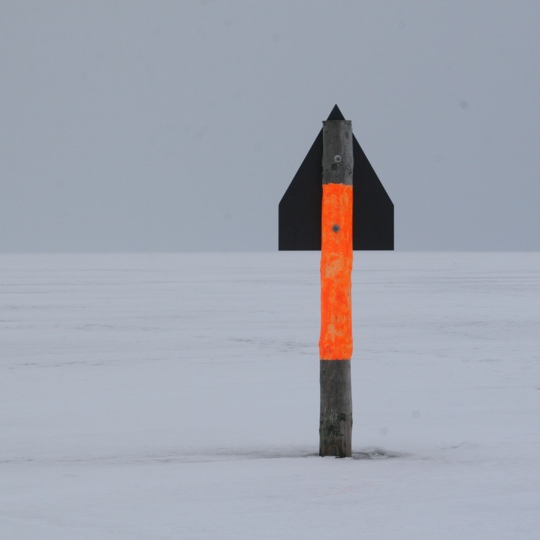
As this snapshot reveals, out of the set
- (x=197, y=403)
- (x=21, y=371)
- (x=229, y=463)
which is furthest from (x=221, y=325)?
(x=229, y=463)

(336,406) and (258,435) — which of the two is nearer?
(336,406)

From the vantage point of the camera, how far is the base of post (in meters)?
5.76

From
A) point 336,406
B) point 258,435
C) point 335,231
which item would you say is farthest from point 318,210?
point 258,435

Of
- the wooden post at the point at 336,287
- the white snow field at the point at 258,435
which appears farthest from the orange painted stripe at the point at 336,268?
the white snow field at the point at 258,435

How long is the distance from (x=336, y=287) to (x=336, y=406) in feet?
1.85

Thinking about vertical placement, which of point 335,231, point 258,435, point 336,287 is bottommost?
Answer: point 258,435

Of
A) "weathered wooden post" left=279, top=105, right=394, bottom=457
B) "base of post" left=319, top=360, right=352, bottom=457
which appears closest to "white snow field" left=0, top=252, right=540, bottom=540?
"base of post" left=319, top=360, right=352, bottom=457

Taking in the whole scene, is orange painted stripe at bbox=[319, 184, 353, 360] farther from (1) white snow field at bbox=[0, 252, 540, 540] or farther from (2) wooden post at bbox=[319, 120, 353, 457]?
(1) white snow field at bbox=[0, 252, 540, 540]

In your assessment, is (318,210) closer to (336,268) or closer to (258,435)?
(336,268)

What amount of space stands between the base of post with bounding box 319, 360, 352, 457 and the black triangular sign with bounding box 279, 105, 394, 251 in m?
0.58

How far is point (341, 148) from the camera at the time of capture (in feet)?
18.9

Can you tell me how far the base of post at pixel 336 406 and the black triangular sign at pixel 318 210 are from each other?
577mm

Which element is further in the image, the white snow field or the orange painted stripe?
the orange painted stripe

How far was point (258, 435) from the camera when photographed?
6.53m
